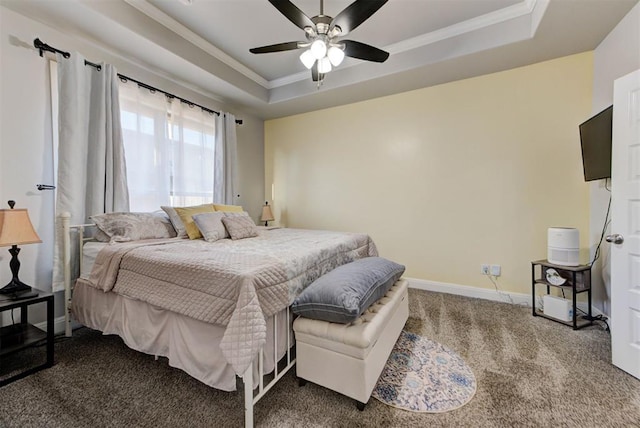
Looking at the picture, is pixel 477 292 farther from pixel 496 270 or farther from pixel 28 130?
pixel 28 130

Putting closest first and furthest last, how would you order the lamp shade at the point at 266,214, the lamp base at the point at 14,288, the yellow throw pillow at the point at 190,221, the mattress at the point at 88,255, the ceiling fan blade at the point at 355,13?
1. the ceiling fan blade at the point at 355,13
2. the lamp base at the point at 14,288
3. the mattress at the point at 88,255
4. the yellow throw pillow at the point at 190,221
5. the lamp shade at the point at 266,214

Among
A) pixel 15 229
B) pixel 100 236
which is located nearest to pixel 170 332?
pixel 15 229

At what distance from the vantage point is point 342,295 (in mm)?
1458

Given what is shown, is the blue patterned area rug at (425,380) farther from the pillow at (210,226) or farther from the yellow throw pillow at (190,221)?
the yellow throw pillow at (190,221)

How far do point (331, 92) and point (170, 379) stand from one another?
3424 mm

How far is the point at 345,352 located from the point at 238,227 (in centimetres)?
172

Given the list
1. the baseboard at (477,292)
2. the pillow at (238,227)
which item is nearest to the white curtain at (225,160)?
the pillow at (238,227)

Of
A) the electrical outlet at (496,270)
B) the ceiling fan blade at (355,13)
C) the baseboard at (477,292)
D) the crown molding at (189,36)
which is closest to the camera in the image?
the ceiling fan blade at (355,13)

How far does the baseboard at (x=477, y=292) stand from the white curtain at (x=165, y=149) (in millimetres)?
3114

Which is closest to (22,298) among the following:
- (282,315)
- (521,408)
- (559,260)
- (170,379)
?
(170,379)

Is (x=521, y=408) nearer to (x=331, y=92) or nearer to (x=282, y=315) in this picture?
(x=282, y=315)

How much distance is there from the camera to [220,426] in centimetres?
133

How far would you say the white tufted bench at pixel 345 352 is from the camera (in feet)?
4.57

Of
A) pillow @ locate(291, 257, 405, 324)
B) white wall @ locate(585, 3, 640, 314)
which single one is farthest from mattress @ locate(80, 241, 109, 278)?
white wall @ locate(585, 3, 640, 314)
